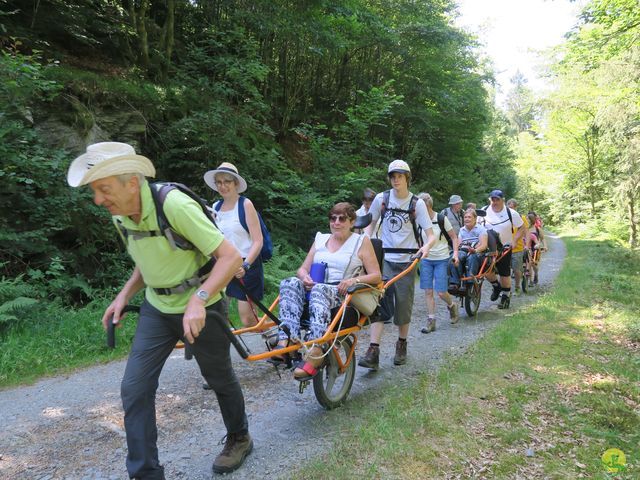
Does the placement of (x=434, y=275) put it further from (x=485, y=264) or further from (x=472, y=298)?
(x=485, y=264)

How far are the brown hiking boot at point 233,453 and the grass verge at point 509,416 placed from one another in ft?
1.54

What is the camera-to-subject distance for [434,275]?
25.4 feet

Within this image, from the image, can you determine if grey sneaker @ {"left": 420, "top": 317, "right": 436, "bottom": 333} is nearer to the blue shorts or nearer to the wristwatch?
the blue shorts

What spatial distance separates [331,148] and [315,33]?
328 centimetres

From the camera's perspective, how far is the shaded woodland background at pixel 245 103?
23.5 feet

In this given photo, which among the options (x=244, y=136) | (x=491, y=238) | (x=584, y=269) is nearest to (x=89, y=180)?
(x=491, y=238)

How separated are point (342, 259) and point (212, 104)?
743 cm

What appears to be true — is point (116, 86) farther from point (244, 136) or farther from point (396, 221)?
point (396, 221)

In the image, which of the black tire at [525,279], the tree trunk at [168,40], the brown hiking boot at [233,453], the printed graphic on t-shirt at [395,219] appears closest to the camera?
the brown hiking boot at [233,453]

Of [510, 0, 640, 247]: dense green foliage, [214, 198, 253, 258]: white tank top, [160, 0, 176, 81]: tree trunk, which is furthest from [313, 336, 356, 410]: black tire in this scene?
[510, 0, 640, 247]: dense green foliage

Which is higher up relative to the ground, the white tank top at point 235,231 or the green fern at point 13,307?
the white tank top at point 235,231

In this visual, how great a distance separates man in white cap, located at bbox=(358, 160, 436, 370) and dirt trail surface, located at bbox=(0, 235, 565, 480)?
67 cm

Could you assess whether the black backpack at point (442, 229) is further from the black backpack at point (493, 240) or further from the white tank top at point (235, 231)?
the white tank top at point (235, 231)

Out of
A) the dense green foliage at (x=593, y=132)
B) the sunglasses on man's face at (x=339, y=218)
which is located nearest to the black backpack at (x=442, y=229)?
the sunglasses on man's face at (x=339, y=218)
